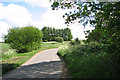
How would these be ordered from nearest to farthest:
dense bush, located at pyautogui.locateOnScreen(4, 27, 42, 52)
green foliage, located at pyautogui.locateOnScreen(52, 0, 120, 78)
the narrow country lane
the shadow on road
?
green foliage, located at pyautogui.locateOnScreen(52, 0, 120, 78) < the shadow on road < the narrow country lane < dense bush, located at pyautogui.locateOnScreen(4, 27, 42, 52)

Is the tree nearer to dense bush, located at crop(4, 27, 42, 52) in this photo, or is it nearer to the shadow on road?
the shadow on road

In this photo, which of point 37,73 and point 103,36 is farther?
point 37,73

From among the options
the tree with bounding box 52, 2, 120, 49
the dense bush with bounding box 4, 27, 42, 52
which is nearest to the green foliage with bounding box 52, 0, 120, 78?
the tree with bounding box 52, 2, 120, 49

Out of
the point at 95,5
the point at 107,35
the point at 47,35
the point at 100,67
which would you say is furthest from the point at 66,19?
the point at 47,35

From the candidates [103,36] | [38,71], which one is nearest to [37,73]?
[38,71]

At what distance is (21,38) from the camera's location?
21031 millimetres

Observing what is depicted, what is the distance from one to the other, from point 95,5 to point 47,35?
5305cm

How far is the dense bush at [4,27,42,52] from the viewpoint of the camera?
2077 centimetres

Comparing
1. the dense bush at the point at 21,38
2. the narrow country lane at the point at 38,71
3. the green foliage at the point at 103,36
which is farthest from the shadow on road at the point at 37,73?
the dense bush at the point at 21,38

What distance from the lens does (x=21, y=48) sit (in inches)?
826

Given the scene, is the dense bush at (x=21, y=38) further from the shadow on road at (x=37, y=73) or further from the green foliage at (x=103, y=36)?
the green foliage at (x=103, y=36)

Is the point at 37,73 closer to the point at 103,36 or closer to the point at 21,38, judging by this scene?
the point at 103,36

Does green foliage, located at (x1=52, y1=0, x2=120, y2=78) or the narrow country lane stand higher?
green foliage, located at (x1=52, y1=0, x2=120, y2=78)

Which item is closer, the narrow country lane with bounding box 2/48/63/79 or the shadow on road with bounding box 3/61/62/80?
the shadow on road with bounding box 3/61/62/80
